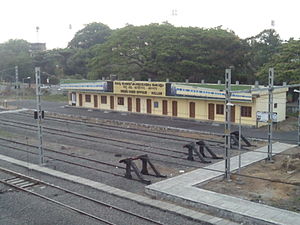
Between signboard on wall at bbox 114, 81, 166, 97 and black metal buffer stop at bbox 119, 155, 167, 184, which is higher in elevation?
signboard on wall at bbox 114, 81, 166, 97

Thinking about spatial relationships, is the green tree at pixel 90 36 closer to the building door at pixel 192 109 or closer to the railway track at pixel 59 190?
the building door at pixel 192 109

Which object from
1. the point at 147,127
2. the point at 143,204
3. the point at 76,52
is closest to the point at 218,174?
the point at 143,204

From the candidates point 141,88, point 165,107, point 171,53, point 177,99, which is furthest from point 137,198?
point 171,53

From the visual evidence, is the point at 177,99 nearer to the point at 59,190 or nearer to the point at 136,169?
the point at 136,169

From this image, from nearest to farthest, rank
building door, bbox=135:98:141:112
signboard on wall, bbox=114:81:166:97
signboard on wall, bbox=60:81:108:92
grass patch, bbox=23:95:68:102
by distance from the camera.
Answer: signboard on wall, bbox=114:81:166:97
building door, bbox=135:98:141:112
signboard on wall, bbox=60:81:108:92
grass patch, bbox=23:95:68:102

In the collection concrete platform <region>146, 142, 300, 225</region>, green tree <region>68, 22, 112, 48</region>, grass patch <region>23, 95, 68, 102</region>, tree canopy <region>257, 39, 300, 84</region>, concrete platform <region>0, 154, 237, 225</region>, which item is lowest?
concrete platform <region>0, 154, 237, 225</region>

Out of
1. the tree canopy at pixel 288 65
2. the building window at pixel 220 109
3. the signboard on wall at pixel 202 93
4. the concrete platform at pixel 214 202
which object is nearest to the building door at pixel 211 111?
the building window at pixel 220 109

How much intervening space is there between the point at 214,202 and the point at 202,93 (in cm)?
2201

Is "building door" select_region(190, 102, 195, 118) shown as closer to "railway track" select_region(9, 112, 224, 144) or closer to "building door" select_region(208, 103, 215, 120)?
"building door" select_region(208, 103, 215, 120)

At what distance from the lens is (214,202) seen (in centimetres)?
1517

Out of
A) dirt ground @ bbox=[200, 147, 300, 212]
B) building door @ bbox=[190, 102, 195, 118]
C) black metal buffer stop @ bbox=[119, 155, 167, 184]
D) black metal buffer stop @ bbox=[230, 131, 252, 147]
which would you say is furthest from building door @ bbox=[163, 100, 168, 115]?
black metal buffer stop @ bbox=[119, 155, 167, 184]

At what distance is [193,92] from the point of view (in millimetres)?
37219

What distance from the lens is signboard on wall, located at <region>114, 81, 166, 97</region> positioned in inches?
1587

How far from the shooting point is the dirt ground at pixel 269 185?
15.5 m
